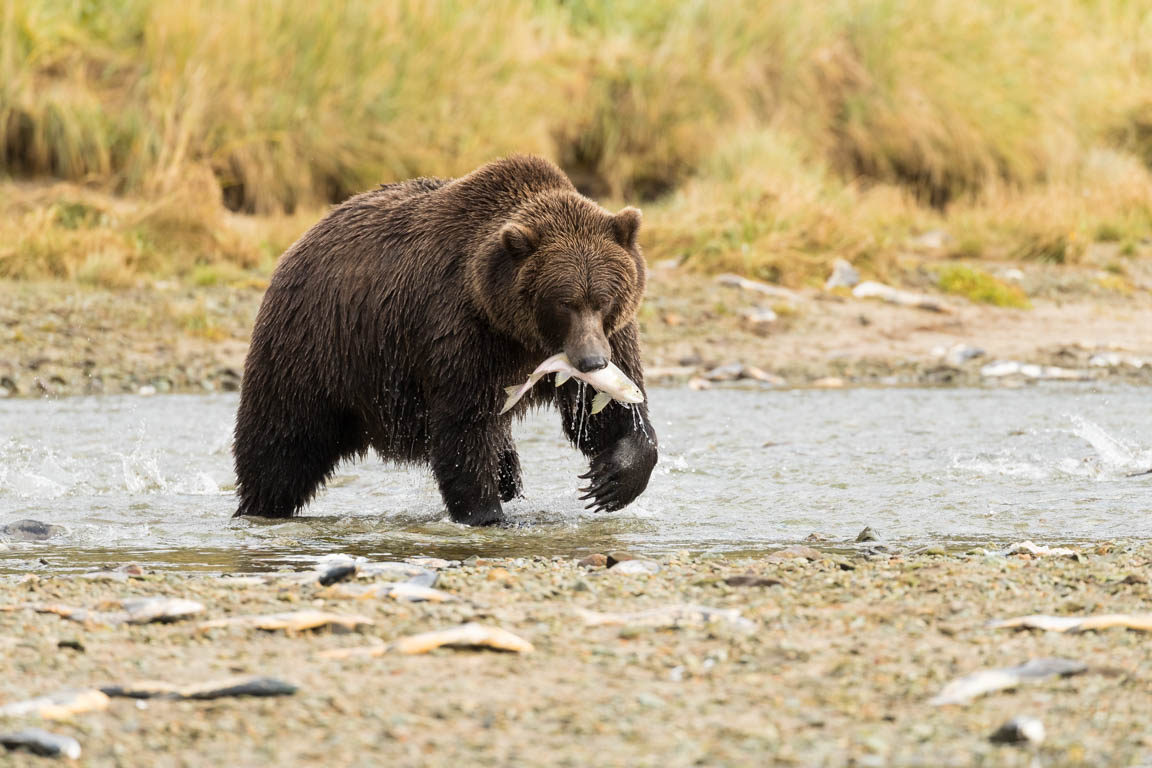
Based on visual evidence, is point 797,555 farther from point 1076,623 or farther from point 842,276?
point 842,276

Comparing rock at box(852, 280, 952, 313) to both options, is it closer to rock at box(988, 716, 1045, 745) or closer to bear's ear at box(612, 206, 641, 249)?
bear's ear at box(612, 206, 641, 249)

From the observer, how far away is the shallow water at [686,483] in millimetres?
5695

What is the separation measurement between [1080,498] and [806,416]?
2.83m

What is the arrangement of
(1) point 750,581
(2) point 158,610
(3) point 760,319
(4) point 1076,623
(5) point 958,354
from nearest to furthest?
(4) point 1076,623, (2) point 158,610, (1) point 750,581, (5) point 958,354, (3) point 760,319

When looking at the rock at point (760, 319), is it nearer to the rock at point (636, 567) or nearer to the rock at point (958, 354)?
the rock at point (958, 354)

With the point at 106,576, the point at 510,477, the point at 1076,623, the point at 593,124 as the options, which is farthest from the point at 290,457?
the point at 593,124

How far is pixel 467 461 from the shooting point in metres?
5.95

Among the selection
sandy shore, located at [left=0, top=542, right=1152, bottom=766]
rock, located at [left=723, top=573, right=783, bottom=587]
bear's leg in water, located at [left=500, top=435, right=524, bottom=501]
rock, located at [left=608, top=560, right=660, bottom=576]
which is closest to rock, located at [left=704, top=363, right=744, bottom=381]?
bear's leg in water, located at [left=500, top=435, right=524, bottom=501]

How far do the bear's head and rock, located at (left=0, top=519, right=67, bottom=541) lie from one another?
1.75 meters

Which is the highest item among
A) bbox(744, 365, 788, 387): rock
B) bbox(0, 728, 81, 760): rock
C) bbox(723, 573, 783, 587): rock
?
bbox(0, 728, 81, 760): rock

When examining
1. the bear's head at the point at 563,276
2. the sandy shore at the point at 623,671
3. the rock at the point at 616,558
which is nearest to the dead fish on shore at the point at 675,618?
the sandy shore at the point at 623,671

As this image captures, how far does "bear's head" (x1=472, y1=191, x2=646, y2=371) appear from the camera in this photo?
559cm

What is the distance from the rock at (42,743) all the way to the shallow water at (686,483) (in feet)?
7.17

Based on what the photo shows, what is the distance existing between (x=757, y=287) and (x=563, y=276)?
674 cm
